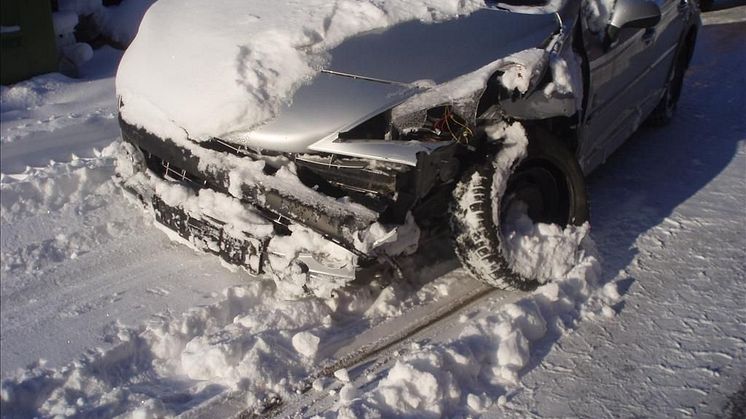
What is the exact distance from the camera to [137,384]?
123 inches

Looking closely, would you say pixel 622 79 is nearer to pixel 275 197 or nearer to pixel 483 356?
pixel 483 356

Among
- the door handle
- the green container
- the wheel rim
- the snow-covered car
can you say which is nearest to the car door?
the door handle

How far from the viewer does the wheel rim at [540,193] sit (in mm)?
3680

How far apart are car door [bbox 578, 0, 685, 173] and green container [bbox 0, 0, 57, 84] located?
19.3 feet

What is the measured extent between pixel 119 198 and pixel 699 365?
3.62 m

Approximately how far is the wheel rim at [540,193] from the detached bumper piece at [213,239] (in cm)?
127

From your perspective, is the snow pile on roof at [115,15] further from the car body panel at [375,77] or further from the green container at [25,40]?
the car body panel at [375,77]

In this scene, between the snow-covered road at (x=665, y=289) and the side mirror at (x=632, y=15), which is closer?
the snow-covered road at (x=665, y=289)

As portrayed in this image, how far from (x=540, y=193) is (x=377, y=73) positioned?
129 centimetres

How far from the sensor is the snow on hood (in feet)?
10.6

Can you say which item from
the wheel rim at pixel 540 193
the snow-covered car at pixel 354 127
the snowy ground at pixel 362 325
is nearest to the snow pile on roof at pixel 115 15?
the snowy ground at pixel 362 325

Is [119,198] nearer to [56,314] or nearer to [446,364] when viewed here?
[56,314]

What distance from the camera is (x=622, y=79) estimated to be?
4.61 meters

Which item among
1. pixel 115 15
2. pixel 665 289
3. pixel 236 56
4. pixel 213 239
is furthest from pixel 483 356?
pixel 115 15
